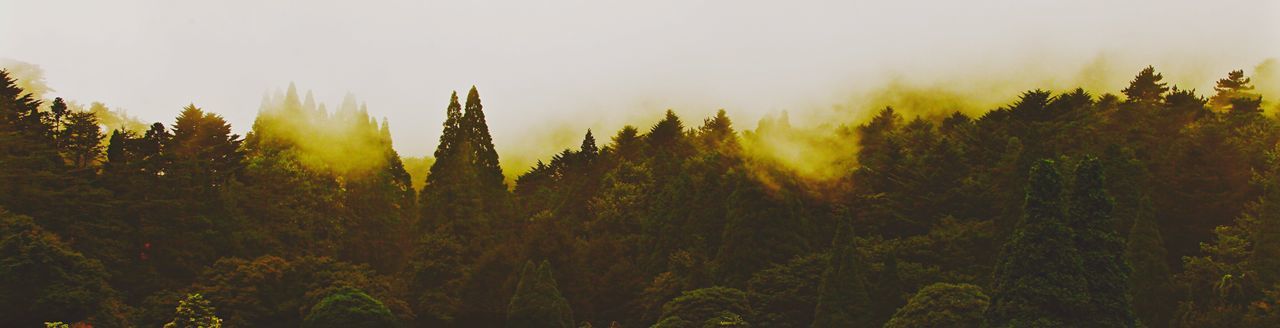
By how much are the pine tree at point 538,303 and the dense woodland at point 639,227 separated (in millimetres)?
105

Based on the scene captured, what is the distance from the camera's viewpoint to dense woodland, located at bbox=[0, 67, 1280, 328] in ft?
120

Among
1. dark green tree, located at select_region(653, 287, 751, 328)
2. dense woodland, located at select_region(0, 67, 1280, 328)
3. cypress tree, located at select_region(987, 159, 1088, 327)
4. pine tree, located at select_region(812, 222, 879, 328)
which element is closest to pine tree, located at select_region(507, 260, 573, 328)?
dense woodland, located at select_region(0, 67, 1280, 328)

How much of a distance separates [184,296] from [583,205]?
23.3 m

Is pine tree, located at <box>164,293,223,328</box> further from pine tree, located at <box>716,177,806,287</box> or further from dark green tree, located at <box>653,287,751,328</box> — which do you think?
pine tree, located at <box>716,177,806,287</box>

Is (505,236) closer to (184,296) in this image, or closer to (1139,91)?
(184,296)

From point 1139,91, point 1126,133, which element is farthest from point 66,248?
point 1139,91

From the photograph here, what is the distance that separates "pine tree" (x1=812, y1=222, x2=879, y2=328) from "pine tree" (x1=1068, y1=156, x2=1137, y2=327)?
12359 mm

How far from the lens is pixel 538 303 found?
4375 cm

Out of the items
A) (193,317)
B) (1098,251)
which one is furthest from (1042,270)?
(193,317)

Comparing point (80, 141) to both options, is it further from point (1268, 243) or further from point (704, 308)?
point (1268, 243)

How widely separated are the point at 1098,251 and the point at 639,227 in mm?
31843

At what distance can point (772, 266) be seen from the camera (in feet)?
143

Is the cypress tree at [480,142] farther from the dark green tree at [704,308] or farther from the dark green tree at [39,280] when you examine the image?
the dark green tree at [39,280]

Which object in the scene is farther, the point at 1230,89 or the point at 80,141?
the point at 1230,89
